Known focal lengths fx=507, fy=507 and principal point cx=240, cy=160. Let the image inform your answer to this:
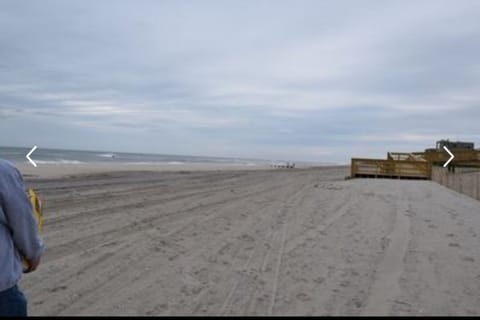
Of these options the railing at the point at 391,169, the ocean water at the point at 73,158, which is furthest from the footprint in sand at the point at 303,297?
the railing at the point at 391,169

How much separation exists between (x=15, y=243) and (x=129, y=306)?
2.90 meters

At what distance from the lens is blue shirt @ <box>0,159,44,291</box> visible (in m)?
2.70

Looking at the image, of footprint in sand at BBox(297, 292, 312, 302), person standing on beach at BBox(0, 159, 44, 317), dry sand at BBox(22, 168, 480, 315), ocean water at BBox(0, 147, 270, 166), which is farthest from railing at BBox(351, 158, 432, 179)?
person standing on beach at BBox(0, 159, 44, 317)

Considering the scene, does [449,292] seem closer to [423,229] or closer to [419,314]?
[419,314]

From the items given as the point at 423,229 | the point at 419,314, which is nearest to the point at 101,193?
the point at 423,229

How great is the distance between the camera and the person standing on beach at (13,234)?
8.87 feet

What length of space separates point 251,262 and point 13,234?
5246 millimetres

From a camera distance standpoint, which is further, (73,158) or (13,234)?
(73,158)

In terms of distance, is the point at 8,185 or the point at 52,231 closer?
the point at 8,185

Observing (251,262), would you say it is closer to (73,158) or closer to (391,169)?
(391,169)

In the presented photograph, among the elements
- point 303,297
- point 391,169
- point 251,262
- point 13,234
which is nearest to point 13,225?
point 13,234

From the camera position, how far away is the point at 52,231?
30.9 feet

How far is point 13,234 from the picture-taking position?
2.78m

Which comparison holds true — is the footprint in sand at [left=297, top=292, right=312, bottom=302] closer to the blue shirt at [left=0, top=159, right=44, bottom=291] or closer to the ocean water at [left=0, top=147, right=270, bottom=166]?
the blue shirt at [left=0, top=159, right=44, bottom=291]
